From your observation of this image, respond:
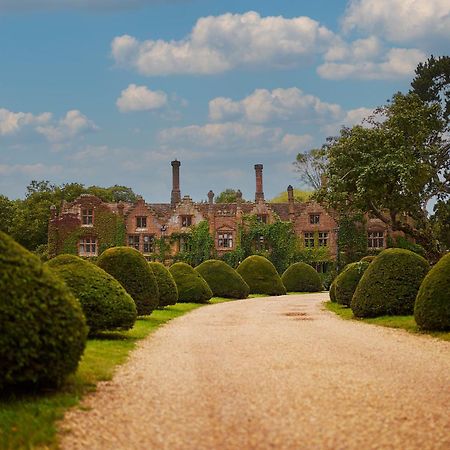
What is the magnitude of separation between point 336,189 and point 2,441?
1849 cm

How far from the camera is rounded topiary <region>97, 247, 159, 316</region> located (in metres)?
18.4

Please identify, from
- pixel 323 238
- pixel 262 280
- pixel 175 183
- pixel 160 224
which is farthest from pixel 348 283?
pixel 175 183

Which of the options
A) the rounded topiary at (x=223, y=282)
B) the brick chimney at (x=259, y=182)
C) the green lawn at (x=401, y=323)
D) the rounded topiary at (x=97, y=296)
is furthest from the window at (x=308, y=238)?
the rounded topiary at (x=97, y=296)

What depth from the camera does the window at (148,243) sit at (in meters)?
53.0

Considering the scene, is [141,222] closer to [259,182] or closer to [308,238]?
[259,182]

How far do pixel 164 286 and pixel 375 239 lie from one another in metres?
32.1

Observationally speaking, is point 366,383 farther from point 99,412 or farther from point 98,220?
point 98,220

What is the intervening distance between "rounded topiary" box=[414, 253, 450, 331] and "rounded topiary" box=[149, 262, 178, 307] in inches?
417

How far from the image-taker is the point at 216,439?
5711 mm

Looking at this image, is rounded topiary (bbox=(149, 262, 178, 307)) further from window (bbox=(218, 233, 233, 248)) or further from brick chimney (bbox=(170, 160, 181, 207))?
brick chimney (bbox=(170, 160, 181, 207))

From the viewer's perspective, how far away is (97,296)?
13.2 meters

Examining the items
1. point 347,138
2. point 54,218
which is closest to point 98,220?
point 54,218

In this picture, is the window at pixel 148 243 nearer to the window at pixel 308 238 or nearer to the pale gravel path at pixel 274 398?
the window at pixel 308 238

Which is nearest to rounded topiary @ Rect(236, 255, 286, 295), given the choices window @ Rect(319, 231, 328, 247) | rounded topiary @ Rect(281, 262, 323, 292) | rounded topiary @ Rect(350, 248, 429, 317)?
rounded topiary @ Rect(281, 262, 323, 292)
